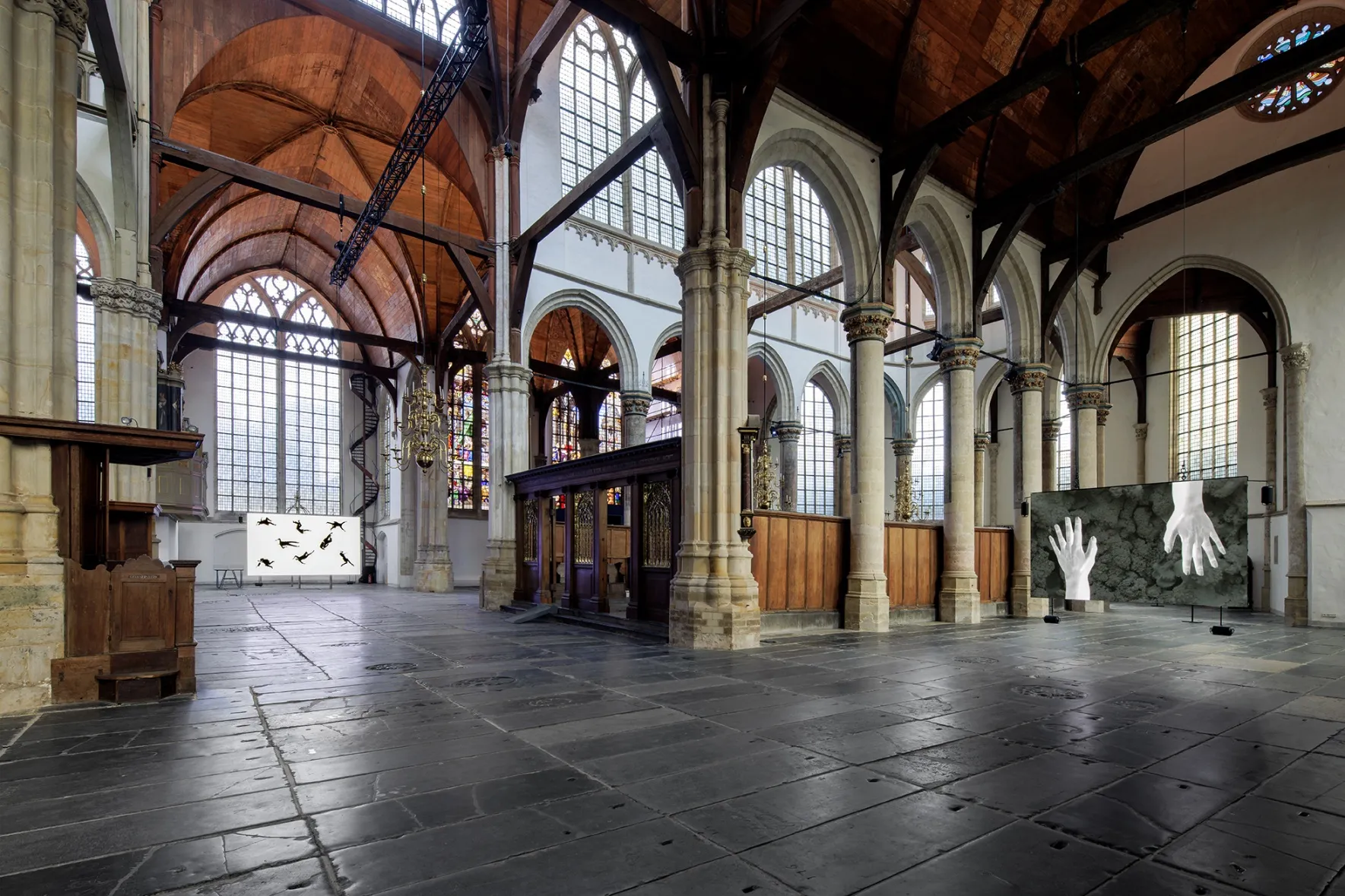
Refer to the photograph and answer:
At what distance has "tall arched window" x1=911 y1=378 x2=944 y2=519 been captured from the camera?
84.2 ft

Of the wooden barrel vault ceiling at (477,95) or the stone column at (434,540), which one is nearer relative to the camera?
the wooden barrel vault ceiling at (477,95)

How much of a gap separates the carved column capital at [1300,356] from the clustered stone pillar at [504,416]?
13.6 metres

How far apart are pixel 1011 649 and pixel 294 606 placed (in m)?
12.5

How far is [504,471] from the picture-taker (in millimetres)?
14023

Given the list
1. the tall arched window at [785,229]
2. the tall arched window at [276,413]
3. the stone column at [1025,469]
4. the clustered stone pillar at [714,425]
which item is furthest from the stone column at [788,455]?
the tall arched window at [276,413]

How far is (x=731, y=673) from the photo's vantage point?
632cm

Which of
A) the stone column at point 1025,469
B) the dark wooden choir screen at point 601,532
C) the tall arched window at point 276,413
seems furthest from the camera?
the tall arched window at point 276,413

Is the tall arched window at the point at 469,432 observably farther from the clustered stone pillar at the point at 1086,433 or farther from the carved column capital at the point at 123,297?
the clustered stone pillar at the point at 1086,433

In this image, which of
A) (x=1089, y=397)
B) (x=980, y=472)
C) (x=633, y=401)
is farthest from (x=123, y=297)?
(x=980, y=472)

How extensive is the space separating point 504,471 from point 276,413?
Answer: 50.1 ft

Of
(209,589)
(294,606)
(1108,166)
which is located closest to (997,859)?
(294,606)

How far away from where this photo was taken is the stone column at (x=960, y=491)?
11.6 metres

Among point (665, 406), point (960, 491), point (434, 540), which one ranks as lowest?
point (434, 540)

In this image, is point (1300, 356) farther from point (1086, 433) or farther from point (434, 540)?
point (434, 540)
